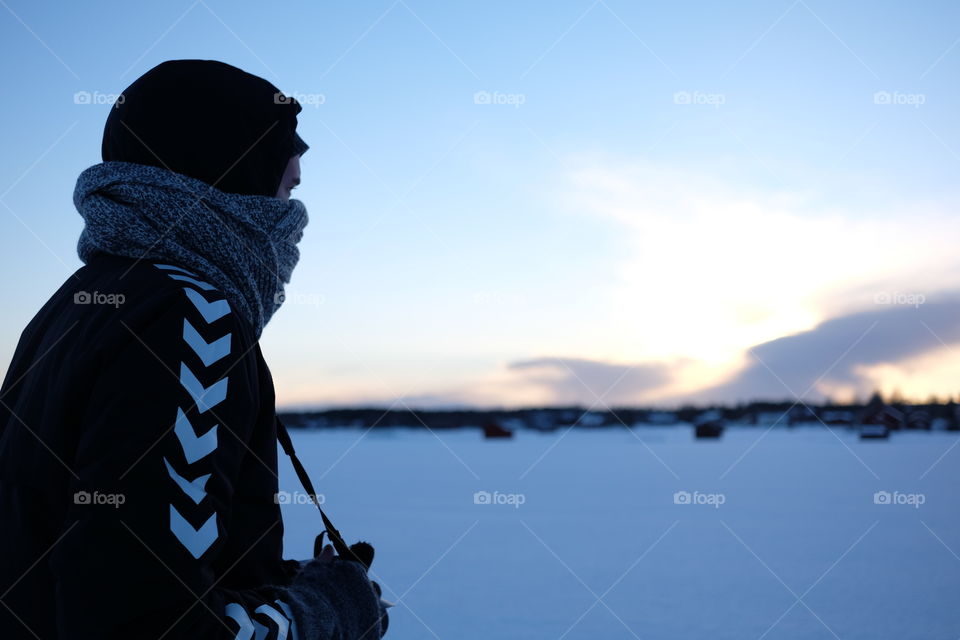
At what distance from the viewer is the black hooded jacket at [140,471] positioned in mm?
849

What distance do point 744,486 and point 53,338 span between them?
11173mm

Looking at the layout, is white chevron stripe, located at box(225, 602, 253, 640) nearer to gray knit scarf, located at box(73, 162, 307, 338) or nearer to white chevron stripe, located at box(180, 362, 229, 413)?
white chevron stripe, located at box(180, 362, 229, 413)

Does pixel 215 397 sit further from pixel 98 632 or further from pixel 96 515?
pixel 98 632

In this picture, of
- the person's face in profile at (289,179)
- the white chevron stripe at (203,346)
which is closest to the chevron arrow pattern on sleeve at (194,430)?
the white chevron stripe at (203,346)

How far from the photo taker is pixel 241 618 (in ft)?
3.18

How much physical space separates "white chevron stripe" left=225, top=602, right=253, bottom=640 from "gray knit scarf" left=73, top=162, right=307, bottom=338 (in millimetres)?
401

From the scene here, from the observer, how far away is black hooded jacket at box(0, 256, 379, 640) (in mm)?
849

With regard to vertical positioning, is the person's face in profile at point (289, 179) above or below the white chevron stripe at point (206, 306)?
above

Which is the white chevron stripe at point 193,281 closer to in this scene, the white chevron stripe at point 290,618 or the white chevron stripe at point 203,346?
the white chevron stripe at point 203,346

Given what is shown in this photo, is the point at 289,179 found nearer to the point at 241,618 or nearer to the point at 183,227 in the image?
the point at 183,227

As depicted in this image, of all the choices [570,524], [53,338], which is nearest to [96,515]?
[53,338]

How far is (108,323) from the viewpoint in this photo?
3.07ft

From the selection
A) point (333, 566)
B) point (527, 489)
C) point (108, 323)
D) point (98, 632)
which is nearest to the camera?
point (98, 632)

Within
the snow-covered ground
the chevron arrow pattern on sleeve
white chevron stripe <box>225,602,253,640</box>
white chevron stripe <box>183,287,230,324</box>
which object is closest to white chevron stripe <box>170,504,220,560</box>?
the chevron arrow pattern on sleeve
